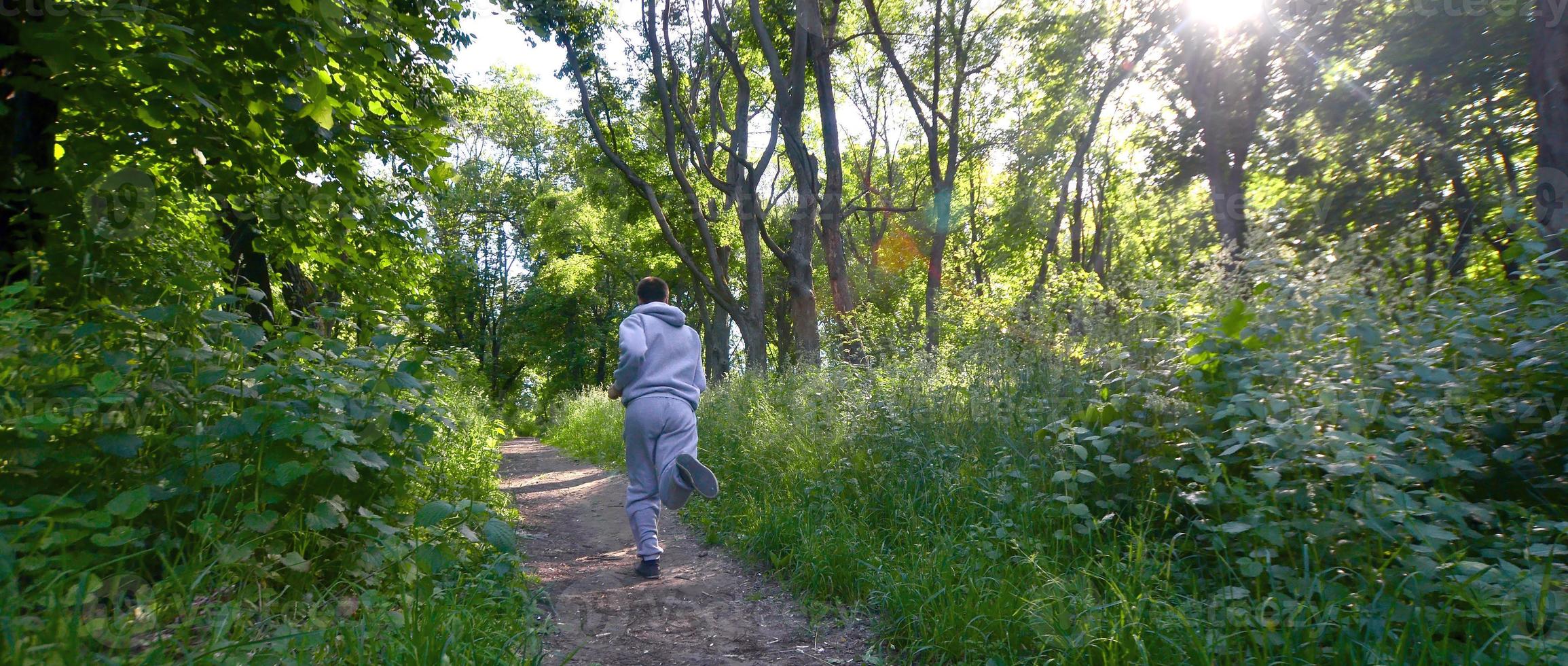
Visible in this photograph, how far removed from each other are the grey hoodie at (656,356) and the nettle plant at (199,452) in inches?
77.3

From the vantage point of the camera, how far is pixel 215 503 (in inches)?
115

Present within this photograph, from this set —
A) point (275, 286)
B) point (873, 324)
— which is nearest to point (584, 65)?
point (873, 324)

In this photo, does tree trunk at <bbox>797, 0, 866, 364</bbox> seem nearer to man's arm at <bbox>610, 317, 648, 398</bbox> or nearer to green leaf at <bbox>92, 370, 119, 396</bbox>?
man's arm at <bbox>610, 317, 648, 398</bbox>

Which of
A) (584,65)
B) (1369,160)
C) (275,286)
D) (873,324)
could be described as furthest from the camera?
(584,65)

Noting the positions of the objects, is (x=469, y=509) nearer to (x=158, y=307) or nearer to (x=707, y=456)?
(x=158, y=307)

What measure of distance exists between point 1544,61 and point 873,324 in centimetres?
665

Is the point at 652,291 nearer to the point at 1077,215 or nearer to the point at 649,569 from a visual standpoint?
the point at 649,569

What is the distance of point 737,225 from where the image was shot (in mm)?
18812

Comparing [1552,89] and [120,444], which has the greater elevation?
[1552,89]

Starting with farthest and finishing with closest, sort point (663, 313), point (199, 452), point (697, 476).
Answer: point (663, 313)
point (697, 476)
point (199, 452)

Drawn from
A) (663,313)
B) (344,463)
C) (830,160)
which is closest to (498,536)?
(344,463)

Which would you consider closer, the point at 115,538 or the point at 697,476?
the point at 115,538

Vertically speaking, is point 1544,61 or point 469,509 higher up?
point 1544,61

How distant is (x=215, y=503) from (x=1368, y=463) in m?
4.26
